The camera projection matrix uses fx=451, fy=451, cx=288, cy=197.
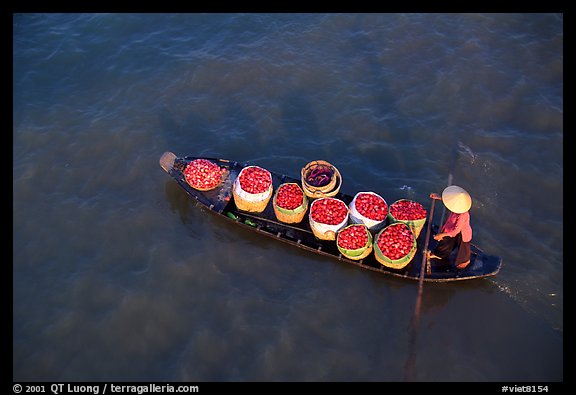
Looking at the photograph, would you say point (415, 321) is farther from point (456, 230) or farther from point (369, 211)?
point (369, 211)

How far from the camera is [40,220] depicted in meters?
14.0

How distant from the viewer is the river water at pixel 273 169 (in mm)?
11156

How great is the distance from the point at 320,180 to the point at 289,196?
1.00 meters

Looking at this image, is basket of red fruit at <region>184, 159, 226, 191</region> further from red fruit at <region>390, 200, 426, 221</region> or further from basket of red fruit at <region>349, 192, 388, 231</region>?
red fruit at <region>390, 200, 426, 221</region>

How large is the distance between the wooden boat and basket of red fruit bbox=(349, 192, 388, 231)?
764mm

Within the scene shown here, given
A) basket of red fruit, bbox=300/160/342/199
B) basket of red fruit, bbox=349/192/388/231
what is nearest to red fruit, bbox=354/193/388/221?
basket of red fruit, bbox=349/192/388/231

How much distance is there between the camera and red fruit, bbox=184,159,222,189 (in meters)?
13.3

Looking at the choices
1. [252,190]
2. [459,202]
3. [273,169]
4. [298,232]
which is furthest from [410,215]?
[273,169]

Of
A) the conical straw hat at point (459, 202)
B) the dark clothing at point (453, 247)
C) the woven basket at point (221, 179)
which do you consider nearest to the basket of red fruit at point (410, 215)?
the dark clothing at point (453, 247)

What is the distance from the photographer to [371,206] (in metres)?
12.1

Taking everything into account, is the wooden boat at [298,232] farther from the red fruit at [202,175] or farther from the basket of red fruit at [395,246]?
the basket of red fruit at [395,246]

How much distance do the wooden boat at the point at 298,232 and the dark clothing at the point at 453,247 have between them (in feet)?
0.93

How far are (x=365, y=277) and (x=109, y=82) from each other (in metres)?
12.5
